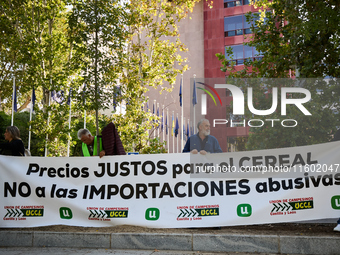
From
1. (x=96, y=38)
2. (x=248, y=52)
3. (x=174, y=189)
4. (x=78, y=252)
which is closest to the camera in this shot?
(x=78, y=252)

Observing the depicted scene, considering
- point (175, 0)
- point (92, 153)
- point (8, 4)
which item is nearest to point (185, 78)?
point (175, 0)

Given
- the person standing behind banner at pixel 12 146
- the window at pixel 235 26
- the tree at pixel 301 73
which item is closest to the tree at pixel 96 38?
the person standing behind banner at pixel 12 146

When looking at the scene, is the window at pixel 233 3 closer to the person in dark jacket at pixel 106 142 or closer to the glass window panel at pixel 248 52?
the glass window panel at pixel 248 52

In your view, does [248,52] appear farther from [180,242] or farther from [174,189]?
[180,242]

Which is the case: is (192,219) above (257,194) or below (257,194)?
below

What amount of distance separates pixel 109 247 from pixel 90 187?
1246 mm

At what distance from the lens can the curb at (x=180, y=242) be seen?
6.05 meters

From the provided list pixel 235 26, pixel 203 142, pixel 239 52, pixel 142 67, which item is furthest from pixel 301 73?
pixel 235 26

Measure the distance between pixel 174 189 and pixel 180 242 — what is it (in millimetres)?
1030

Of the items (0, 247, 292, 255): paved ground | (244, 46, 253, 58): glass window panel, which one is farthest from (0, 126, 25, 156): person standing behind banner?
(244, 46, 253, 58): glass window panel

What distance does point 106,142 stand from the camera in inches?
321

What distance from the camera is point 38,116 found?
1577 cm

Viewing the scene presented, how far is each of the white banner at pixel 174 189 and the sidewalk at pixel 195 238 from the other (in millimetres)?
196

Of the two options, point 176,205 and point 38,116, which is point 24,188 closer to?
point 176,205
